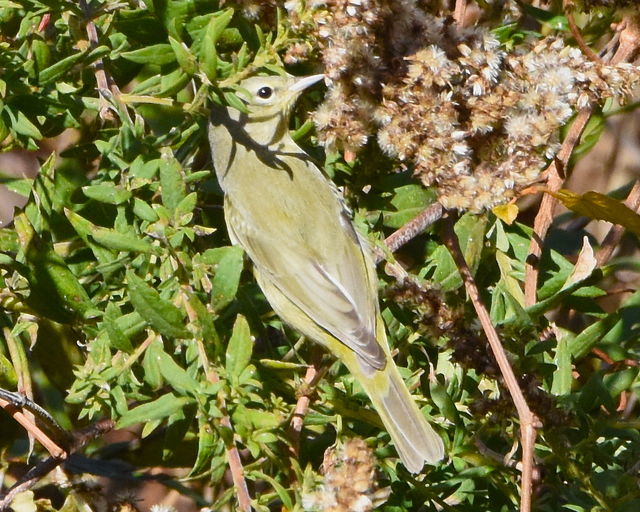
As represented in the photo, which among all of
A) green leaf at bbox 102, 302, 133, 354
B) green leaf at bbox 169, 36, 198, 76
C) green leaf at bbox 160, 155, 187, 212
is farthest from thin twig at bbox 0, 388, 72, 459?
green leaf at bbox 169, 36, 198, 76

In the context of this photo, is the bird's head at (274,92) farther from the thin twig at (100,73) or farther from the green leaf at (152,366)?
the green leaf at (152,366)

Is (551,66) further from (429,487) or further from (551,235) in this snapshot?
(551,235)

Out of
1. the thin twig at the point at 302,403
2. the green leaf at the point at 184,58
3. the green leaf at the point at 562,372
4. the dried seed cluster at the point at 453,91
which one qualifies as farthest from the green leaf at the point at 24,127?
the green leaf at the point at 562,372

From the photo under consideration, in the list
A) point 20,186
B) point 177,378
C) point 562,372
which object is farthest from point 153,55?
point 562,372

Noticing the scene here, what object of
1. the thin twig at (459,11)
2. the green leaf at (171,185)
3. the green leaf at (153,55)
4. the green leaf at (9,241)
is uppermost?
the thin twig at (459,11)

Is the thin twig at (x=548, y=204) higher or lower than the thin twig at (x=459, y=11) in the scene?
lower

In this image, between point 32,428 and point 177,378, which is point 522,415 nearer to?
point 177,378

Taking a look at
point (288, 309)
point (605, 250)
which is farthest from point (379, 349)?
point (605, 250)
